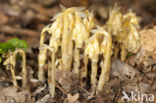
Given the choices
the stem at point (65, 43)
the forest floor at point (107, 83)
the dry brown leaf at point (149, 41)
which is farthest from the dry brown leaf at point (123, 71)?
the stem at point (65, 43)

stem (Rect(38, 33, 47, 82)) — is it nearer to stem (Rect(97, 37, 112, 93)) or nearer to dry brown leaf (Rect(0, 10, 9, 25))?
stem (Rect(97, 37, 112, 93))

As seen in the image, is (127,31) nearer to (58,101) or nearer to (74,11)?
(74,11)

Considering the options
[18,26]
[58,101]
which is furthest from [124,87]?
[18,26]

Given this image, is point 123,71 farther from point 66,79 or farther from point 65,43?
point 65,43

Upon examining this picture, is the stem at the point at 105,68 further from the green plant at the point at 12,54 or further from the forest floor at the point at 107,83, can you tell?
the green plant at the point at 12,54

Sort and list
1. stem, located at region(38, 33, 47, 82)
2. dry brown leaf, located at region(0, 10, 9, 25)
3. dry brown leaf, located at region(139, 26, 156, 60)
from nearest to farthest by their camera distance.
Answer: stem, located at region(38, 33, 47, 82) < dry brown leaf, located at region(139, 26, 156, 60) < dry brown leaf, located at region(0, 10, 9, 25)

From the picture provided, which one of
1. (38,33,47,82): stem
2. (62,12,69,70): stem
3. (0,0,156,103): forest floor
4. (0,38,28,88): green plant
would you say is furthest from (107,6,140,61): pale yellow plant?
(0,38,28,88): green plant

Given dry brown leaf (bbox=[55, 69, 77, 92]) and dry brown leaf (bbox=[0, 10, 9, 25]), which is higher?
dry brown leaf (bbox=[0, 10, 9, 25])

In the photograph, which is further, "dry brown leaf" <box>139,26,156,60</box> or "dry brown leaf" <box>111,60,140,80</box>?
"dry brown leaf" <box>139,26,156,60</box>

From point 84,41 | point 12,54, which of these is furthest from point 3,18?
point 84,41
